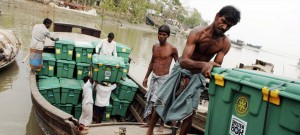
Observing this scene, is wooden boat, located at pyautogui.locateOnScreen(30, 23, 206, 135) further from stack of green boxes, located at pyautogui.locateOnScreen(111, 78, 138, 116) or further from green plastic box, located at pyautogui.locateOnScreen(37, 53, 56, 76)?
green plastic box, located at pyautogui.locateOnScreen(37, 53, 56, 76)

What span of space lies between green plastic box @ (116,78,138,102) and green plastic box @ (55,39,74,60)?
1.68 meters

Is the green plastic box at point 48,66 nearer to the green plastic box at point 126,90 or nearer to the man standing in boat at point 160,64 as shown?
the green plastic box at point 126,90

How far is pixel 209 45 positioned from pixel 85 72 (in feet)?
15.4

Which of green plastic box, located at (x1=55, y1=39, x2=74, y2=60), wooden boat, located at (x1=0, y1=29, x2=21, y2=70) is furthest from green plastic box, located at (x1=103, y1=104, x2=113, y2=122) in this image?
wooden boat, located at (x1=0, y1=29, x2=21, y2=70)

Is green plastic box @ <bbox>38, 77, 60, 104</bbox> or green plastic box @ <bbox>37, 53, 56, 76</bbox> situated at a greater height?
green plastic box @ <bbox>37, 53, 56, 76</bbox>

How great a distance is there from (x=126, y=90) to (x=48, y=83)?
184 centimetres

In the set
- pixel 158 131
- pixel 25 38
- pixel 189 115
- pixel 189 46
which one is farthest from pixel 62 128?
pixel 25 38

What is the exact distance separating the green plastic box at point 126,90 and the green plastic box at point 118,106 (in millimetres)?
101

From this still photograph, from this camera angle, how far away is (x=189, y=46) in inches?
125

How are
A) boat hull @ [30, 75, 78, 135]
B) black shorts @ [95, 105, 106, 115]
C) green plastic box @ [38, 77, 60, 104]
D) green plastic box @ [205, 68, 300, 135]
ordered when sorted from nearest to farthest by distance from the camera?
green plastic box @ [205, 68, 300, 135] → boat hull @ [30, 75, 78, 135] → green plastic box @ [38, 77, 60, 104] → black shorts @ [95, 105, 106, 115]

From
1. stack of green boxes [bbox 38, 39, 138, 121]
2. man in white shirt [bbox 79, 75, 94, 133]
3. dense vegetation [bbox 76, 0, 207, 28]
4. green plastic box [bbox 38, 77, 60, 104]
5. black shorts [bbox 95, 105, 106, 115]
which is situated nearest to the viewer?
man in white shirt [bbox 79, 75, 94, 133]

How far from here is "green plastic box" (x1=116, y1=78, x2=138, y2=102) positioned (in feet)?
21.3

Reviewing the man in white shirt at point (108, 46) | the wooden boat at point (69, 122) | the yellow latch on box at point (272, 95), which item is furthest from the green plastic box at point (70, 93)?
the yellow latch on box at point (272, 95)

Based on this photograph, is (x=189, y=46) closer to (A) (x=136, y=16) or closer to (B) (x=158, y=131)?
(B) (x=158, y=131)
